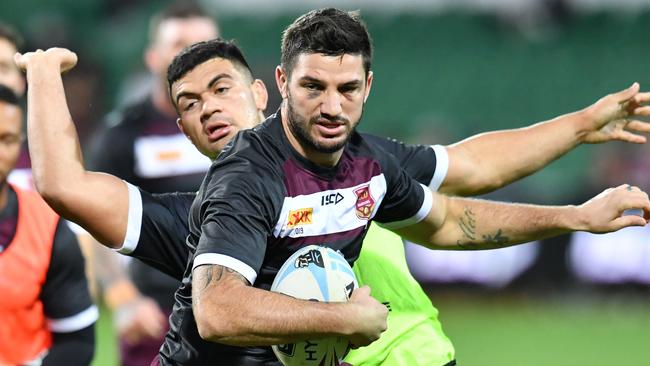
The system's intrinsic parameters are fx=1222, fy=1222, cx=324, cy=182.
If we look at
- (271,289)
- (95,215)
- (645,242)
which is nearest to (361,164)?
(271,289)

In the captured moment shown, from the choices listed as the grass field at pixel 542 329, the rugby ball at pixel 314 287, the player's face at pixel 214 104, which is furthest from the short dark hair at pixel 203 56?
the grass field at pixel 542 329

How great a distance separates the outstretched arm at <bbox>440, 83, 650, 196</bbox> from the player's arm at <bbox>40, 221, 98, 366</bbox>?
5.64ft

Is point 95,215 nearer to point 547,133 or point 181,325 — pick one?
point 181,325

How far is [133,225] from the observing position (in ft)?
15.4

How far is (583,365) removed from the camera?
10258 millimetres

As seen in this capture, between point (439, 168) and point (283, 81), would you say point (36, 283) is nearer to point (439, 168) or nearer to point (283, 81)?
point (283, 81)

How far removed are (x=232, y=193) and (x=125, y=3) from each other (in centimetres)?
1382

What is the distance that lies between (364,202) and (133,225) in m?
0.91

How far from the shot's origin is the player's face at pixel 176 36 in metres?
7.37

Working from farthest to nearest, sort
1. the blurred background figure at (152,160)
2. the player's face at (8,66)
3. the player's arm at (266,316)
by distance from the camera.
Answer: the blurred background figure at (152,160) < the player's face at (8,66) < the player's arm at (266,316)

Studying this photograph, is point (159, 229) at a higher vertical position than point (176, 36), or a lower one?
lower

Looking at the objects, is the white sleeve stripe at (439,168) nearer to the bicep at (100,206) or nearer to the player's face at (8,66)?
the bicep at (100,206)

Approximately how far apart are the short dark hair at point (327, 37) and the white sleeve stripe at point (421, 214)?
2.45ft

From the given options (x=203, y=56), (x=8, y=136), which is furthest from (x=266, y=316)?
(x=8, y=136)
